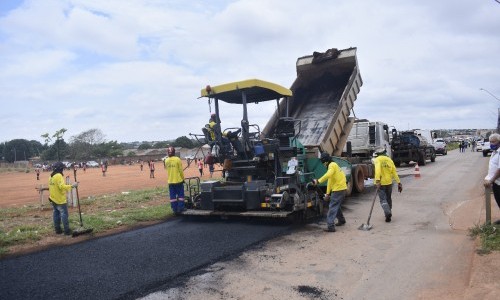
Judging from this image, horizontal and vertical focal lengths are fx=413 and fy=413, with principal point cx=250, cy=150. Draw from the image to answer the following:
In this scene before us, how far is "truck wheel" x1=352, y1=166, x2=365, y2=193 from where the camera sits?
36.8 ft

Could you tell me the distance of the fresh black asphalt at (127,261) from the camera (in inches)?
180

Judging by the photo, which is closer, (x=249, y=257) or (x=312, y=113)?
(x=249, y=257)

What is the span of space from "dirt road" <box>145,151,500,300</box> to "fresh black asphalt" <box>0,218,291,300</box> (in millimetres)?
371

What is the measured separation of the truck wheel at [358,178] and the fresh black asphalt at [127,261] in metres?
4.32

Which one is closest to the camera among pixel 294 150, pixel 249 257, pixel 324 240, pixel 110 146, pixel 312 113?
pixel 249 257

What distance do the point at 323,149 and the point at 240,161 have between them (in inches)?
89.3

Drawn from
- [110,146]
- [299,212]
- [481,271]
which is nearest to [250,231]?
[299,212]

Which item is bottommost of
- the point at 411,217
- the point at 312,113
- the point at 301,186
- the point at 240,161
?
the point at 411,217

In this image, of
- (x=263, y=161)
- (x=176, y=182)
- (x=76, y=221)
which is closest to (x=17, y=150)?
(x=76, y=221)

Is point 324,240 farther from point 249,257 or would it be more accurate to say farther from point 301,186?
point 301,186

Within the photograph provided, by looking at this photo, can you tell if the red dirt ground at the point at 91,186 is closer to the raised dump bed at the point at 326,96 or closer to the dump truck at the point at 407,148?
the raised dump bed at the point at 326,96

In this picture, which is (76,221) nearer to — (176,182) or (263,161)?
(176,182)

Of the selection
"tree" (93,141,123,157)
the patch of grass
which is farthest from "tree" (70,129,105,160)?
the patch of grass

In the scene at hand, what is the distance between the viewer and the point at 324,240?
253 inches
